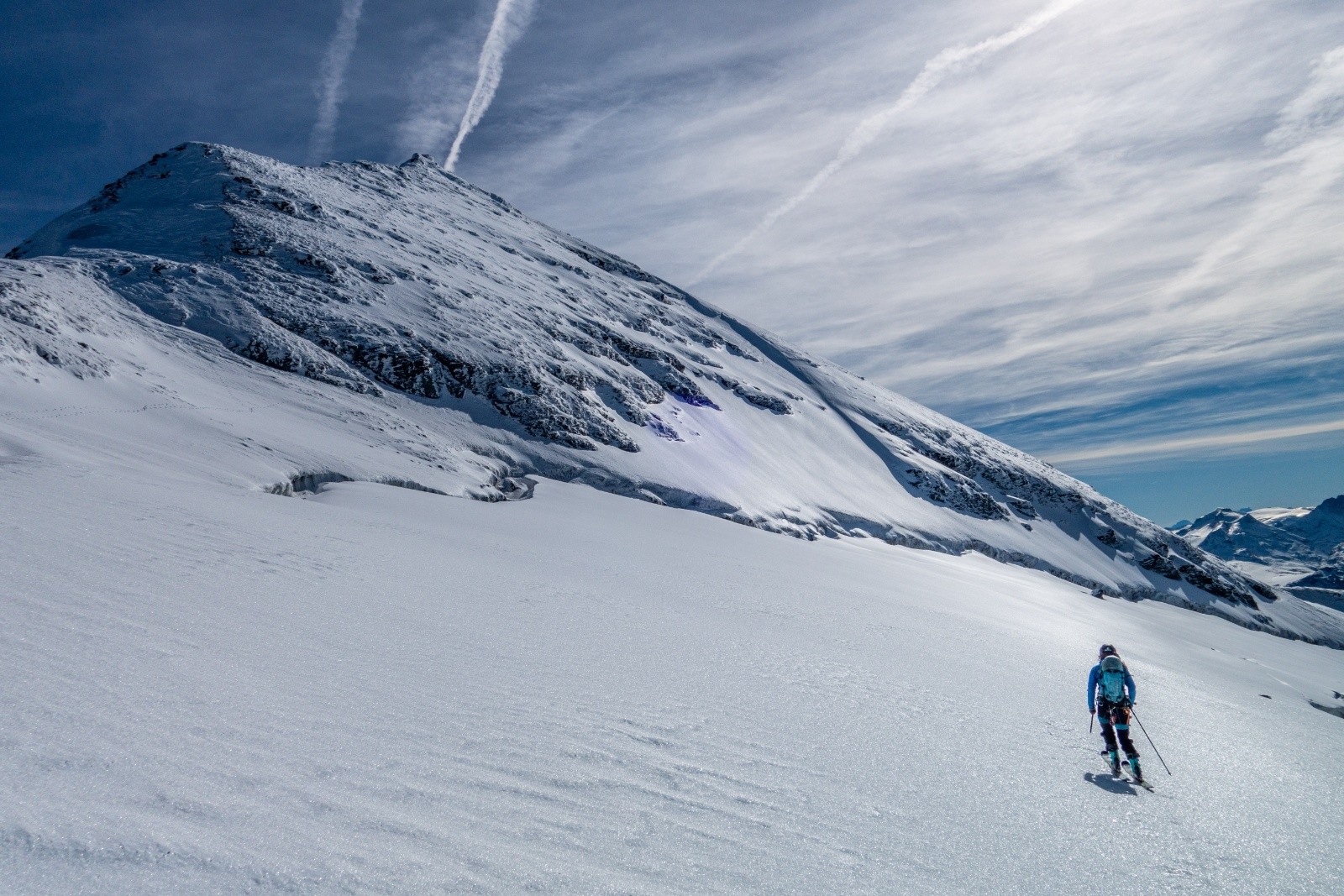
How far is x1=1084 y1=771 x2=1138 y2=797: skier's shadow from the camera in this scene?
22.6 ft

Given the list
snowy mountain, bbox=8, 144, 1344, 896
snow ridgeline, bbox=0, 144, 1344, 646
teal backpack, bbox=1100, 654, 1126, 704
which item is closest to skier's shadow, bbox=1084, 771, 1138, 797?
snowy mountain, bbox=8, 144, 1344, 896

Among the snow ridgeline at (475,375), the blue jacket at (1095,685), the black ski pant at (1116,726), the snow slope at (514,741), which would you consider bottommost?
the snow slope at (514,741)

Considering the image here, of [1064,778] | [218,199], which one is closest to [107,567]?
[1064,778]

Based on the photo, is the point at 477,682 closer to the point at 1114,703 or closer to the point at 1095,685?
the point at 1114,703

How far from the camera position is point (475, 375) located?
3438 centimetres

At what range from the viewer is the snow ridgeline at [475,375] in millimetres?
23984

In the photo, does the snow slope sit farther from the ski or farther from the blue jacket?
the blue jacket

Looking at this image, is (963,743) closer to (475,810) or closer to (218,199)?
(475,810)

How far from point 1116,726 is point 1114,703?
1.10 ft

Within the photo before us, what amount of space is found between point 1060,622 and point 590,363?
105 ft

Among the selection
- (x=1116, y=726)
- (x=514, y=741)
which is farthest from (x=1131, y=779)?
(x=514, y=741)

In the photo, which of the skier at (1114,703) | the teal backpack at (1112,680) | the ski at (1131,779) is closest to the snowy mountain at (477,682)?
the ski at (1131,779)

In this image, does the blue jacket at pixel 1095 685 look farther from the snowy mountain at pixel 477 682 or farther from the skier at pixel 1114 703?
the snowy mountain at pixel 477 682

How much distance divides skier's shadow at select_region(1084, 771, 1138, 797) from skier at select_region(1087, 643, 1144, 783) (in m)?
0.15
